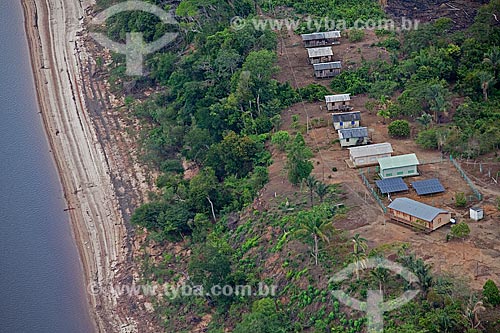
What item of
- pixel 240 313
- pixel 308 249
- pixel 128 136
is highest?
pixel 128 136

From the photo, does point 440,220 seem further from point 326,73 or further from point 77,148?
point 77,148

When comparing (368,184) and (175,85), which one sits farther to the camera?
(175,85)

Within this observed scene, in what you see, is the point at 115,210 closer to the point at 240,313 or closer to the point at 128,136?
the point at 128,136

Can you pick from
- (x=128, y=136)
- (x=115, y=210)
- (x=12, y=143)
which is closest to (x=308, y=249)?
(x=115, y=210)

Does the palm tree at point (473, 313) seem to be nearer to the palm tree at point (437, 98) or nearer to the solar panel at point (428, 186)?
the solar panel at point (428, 186)

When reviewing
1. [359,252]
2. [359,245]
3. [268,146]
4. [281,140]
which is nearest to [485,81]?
[281,140]

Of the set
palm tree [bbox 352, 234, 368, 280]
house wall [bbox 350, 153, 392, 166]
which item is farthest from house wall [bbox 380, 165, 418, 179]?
palm tree [bbox 352, 234, 368, 280]
